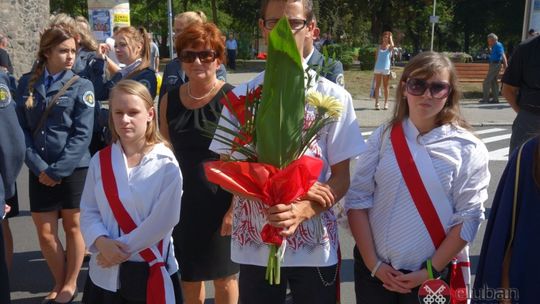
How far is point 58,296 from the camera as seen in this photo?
4.23 meters

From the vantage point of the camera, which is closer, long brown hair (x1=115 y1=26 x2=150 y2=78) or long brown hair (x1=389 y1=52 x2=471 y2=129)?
long brown hair (x1=389 y1=52 x2=471 y2=129)

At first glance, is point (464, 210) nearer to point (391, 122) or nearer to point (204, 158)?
point (391, 122)

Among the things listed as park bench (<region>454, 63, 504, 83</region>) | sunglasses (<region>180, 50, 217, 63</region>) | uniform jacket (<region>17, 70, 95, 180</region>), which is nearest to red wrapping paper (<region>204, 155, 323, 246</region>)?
sunglasses (<region>180, 50, 217, 63</region>)

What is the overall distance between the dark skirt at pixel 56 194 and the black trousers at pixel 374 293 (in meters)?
2.36

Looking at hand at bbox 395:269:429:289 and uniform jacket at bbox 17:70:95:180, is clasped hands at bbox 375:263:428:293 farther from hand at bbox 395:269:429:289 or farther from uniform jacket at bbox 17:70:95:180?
uniform jacket at bbox 17:70:95:180

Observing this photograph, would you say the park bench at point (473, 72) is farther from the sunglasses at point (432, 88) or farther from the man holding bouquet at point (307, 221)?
the man holding bouquet at point (307, 221)

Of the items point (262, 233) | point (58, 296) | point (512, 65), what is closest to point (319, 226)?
point (262, 233)

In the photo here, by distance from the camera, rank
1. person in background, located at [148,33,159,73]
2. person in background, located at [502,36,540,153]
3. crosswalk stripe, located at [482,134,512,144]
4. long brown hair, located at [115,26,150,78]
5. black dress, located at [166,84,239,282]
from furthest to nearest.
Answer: crosswalk stripe, located at [482,134,512,144]
person in background, located at [148,33,159,73]
long brown hair, located at [115,26,150,78]
person in background, located at [502,36,540,153]
black dress, located at [166,84,239,282]

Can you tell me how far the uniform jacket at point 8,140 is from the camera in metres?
3.60

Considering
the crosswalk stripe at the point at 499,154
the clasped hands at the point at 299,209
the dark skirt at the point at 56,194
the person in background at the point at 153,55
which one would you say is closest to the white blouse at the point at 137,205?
the clasped hands at the point at 299,209

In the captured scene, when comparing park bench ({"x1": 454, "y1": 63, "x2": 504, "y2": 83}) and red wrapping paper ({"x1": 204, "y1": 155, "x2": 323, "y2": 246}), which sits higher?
red wrapping paper ({"x1": 204, "y1": 155, "x2": 323, "y2": 246})

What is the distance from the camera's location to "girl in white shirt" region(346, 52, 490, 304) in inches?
100.0

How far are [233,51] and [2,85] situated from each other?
26.9m

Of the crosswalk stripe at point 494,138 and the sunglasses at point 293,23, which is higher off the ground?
→ the sunglasses at point 293,23
